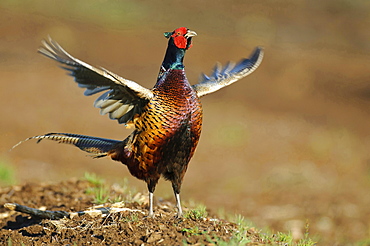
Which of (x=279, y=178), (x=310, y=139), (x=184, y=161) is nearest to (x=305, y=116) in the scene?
(x=310, y=139)

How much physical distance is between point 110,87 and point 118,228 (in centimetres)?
122

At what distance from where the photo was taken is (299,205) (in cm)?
835

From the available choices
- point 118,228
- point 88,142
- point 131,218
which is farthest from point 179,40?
point 118,228

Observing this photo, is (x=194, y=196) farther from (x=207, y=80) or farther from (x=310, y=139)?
(x=310, y=139)

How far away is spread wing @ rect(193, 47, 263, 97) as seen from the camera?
17.9 feet

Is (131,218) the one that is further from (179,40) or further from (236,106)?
(236,106)

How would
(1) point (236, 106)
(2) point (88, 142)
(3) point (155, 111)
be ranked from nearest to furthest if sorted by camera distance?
(3) point (155, 111), (2) point (88, 142), (1) point (236, 106)

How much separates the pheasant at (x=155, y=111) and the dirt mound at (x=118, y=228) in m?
0.32

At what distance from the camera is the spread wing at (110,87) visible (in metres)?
4.42

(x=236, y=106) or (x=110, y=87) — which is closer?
(x=110, y=87)

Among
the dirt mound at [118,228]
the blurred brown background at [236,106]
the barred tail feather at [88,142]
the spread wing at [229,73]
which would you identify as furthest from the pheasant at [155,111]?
the blurred brown background at [236,106]

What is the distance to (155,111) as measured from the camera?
14.9ft

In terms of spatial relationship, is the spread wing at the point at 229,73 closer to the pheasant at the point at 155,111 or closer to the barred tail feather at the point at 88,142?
the pheasant at the point at 155,111

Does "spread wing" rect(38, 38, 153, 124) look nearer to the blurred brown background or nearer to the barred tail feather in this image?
the barred tail feather
